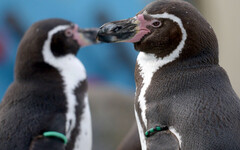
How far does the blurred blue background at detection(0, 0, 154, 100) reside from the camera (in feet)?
20.8

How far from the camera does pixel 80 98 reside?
120 inches

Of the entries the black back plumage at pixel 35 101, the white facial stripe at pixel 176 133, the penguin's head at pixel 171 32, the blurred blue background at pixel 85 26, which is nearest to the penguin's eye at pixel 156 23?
the penguin's head at pixel 171 32

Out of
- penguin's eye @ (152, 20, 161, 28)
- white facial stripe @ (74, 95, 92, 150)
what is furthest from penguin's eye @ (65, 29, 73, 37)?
penguin's eye @ (152, 20, 161, 28)

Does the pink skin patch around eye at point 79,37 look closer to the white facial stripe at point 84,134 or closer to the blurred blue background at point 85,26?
the white facial stripe at point 84,134

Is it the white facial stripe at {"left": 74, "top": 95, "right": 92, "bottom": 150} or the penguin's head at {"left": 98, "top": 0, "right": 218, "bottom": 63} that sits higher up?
the penguin's head at {"left": 98, "top": 0, "right": 218, "bottom": 63}

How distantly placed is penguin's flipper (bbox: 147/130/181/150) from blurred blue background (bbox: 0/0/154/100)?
4.23 metres

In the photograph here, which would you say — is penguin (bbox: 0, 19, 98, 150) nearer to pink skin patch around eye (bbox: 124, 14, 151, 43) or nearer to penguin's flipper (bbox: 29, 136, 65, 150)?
penguin's flipper (bbox: 29, 136, 65, 150)

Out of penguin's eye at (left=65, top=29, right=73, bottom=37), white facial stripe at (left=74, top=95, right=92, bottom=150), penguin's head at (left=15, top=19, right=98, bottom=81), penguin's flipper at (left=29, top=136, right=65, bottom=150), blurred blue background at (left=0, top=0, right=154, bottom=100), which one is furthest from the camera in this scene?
blurred blue background at (left=0, top=0, right=154, bottom=100)

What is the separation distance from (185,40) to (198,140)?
1.72 ft

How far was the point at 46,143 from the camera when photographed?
2703 millimetres

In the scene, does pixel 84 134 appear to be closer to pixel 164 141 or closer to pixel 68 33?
pixel 68 33

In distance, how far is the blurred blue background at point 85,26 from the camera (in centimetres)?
635

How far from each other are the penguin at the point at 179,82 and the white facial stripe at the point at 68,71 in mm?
683

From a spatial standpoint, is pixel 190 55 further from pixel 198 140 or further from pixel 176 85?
pixel 198 140
